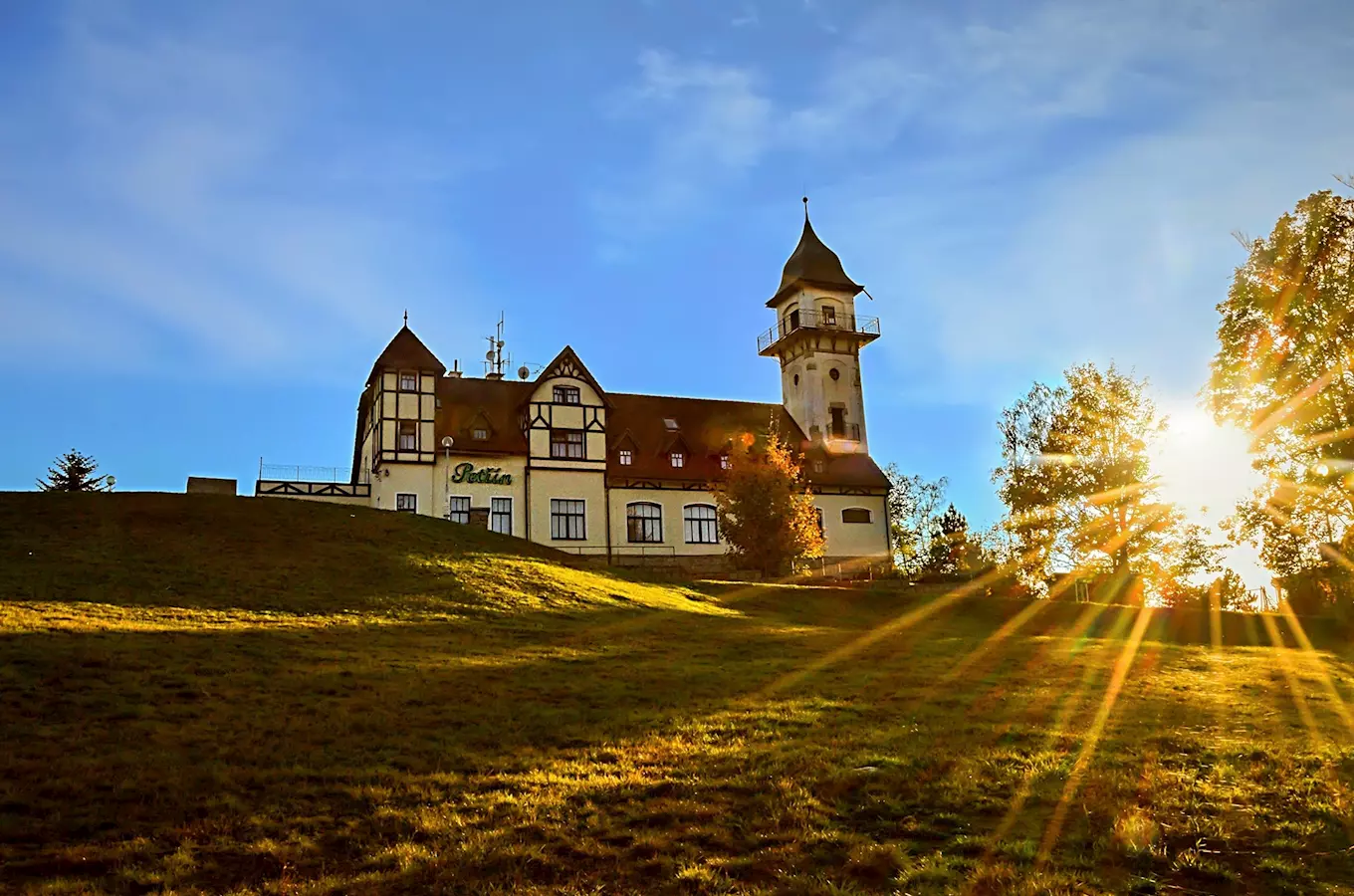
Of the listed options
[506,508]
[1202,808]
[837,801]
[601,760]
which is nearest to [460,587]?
[601,760]

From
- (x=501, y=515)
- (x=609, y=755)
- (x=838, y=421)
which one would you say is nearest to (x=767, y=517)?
(x=501, y=515)

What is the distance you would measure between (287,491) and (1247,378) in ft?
124

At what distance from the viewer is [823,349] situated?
59406 mm

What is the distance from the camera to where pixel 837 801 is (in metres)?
9.33

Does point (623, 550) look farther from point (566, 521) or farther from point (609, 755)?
point (609, 755)

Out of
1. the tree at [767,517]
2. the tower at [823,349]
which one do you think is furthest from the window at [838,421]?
the tree at [767,517]

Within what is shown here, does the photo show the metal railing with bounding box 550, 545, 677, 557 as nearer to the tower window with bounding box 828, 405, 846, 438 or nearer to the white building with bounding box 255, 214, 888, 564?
the white building with bounding box 255, 214, 888, 564

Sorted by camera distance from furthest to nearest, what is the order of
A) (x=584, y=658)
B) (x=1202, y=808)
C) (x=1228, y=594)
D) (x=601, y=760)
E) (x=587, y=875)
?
(x=1228, y=594), (x=584, y=658), (x=601, y=760), (x=1202, y=808), (x=587, y=875)

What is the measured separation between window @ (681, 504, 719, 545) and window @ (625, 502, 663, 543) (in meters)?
1.35

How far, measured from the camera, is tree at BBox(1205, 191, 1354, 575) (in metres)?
22.1

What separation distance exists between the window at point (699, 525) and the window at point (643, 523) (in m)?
1.35

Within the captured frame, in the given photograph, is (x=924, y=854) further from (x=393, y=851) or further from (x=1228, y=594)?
(x=1228, y=594)

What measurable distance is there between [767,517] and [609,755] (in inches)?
1167

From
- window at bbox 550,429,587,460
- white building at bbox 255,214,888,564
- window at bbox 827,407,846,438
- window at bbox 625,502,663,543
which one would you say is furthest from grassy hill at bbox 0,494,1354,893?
window at bbox 827,407,846,438
